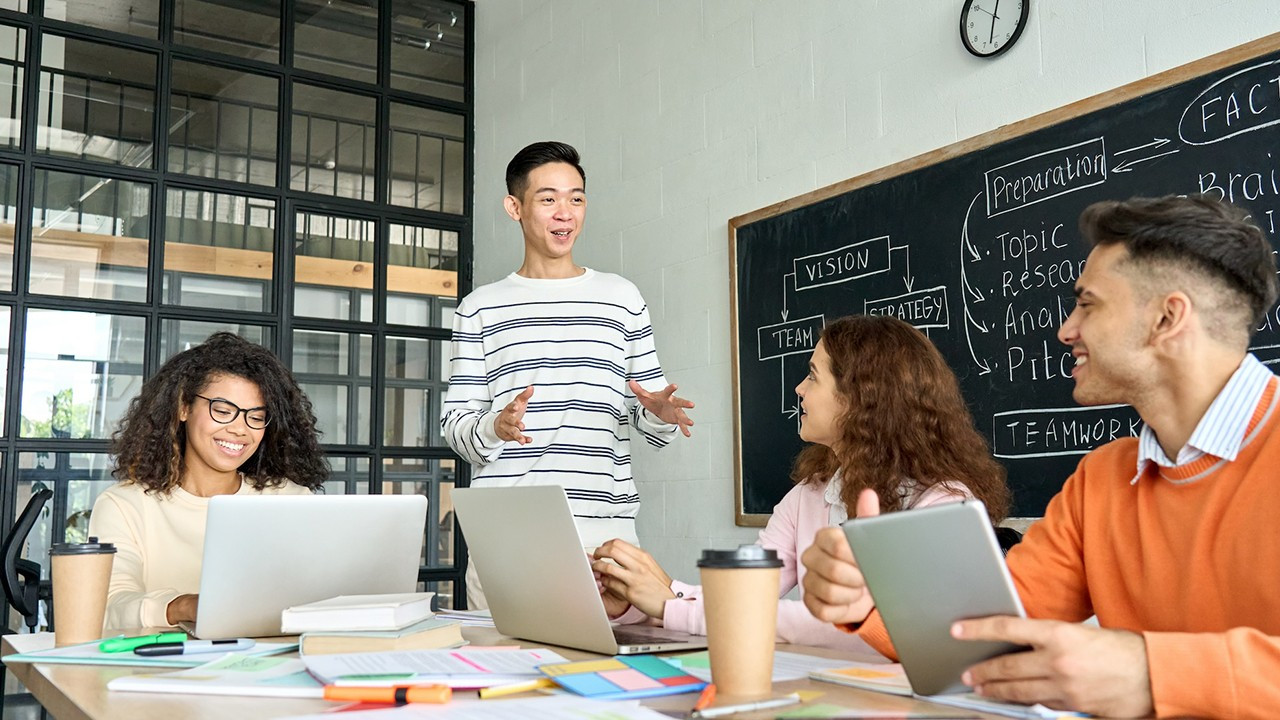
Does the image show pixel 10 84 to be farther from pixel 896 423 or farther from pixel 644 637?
pixel 644 637

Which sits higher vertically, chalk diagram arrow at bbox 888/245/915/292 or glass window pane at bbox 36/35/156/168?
glass window pane at bbox 36/35/156/168

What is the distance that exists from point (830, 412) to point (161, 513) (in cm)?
127

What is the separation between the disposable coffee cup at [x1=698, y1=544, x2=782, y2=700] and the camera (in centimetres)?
99

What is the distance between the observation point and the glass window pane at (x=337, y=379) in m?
4.29

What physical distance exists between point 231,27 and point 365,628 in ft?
11.7

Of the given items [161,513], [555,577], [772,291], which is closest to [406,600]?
[555,577]

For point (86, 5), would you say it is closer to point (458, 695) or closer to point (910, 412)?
point (910, 412)

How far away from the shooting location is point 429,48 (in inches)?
186

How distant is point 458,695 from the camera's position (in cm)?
104

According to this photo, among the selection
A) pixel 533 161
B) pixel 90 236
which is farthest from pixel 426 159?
pixel 533 161

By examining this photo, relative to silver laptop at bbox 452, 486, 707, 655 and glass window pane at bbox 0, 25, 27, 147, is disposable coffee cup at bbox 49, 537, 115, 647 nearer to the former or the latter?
silver laptop at bbox 452, 486, 707, 655

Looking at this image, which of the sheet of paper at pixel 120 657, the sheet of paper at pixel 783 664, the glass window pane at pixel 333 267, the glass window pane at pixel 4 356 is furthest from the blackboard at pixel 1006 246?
the glass window pane at pixel 4 356

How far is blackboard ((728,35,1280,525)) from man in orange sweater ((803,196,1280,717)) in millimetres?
936

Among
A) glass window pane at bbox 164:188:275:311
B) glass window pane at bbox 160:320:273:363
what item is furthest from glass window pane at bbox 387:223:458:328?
glass window pane at bbox 160:320:273:363
